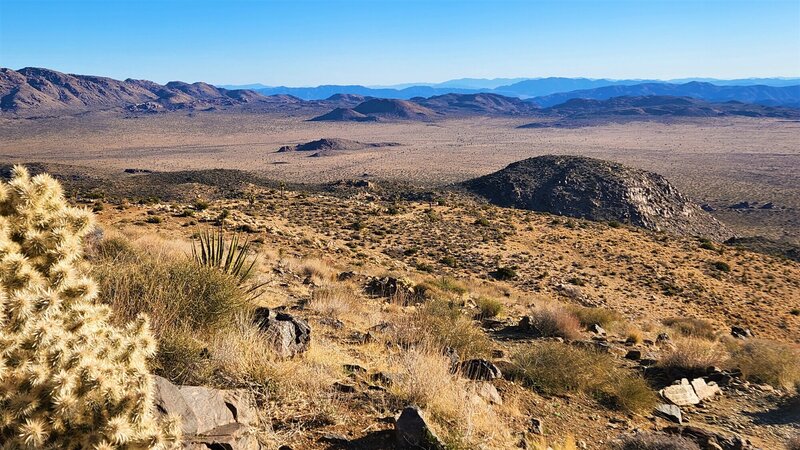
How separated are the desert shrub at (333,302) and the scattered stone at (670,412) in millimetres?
4913

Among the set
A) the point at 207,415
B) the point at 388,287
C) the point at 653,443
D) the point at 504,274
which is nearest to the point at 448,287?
the point at 388,287

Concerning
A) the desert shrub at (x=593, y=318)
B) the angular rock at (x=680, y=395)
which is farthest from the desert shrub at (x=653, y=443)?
the desert shrub at (x=593, y=318)

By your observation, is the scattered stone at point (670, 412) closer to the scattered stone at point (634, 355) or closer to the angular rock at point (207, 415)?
the scattered stone at point (634, 355)

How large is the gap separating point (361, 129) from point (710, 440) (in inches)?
5831

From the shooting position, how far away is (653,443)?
14.8 feet

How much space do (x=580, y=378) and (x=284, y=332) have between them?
11.9ft

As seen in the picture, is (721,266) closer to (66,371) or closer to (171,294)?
(171,294)

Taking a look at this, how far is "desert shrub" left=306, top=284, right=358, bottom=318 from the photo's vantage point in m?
8.86

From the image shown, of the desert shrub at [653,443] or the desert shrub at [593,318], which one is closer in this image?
the desert shrub at [653,443]

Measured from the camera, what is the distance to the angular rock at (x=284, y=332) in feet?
18.1

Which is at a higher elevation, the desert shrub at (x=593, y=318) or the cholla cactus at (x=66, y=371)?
the cholla cactus at (x=66, y=371)

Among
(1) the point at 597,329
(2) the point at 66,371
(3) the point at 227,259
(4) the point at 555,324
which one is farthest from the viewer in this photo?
(1) the point at 597,329

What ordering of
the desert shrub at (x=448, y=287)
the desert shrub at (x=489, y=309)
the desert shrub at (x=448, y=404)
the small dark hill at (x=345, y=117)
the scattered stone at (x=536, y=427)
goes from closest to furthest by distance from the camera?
the desert shrub at (x=448, y=404) → the scattered stone at (x=536, y=427) → the desert shrub at (x=489, y=309) → the desert shrub at (x=448, y=287) → the small dark hill at (x=345, y=117)

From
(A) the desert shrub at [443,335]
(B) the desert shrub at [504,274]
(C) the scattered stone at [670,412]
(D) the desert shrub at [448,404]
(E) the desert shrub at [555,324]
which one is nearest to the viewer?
(D) the desert shrub at [448,404]
